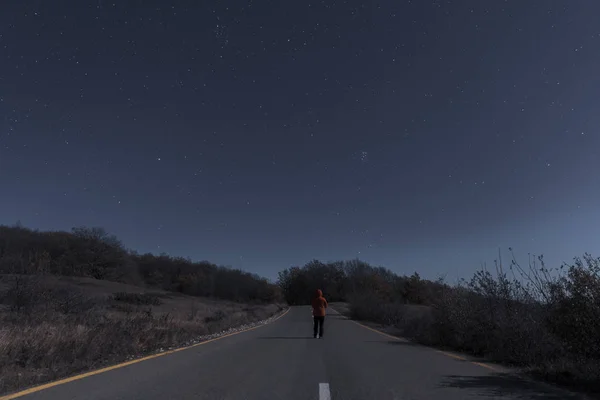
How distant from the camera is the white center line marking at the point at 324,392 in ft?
23.2

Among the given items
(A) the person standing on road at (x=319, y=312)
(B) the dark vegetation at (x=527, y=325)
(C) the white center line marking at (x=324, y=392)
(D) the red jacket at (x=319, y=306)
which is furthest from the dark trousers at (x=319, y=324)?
(C) the white center line marking at (x=324, y=392)

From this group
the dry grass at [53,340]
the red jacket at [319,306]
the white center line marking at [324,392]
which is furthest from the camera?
the red jacket at [319,306]

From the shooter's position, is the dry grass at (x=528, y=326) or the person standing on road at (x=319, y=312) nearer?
the dry grass at (x=528, y=326)

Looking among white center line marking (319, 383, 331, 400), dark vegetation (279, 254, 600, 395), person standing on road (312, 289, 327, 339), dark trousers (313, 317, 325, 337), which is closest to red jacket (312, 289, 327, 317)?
person standing on road (312, 289, 327, 339)

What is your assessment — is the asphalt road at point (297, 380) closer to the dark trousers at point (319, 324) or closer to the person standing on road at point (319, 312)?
the person standing on road at point (319, 312)

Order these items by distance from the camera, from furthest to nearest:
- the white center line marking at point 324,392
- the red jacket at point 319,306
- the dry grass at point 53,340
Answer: the red jacket at point 319,306 → the dry grass at point 53,340 → the white center line marking at point 324,392

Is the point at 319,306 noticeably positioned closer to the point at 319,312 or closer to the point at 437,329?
the point at 319,312

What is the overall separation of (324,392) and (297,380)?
1.26 meters

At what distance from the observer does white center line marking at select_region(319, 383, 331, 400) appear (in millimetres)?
7059

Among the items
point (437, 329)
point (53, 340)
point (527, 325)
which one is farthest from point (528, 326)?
point (53, 340)

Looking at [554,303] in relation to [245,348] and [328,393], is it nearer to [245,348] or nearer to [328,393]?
[328,393]

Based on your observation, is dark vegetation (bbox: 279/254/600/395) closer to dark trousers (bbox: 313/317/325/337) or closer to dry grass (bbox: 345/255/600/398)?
dry grass (bbox: 345/255/600/398)

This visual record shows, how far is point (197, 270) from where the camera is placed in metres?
130

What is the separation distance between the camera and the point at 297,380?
339 inches
